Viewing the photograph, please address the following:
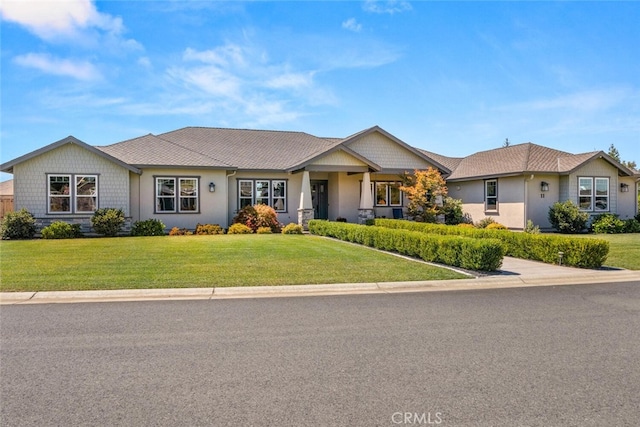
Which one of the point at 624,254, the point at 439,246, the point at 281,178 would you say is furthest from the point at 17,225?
the point at 624,254

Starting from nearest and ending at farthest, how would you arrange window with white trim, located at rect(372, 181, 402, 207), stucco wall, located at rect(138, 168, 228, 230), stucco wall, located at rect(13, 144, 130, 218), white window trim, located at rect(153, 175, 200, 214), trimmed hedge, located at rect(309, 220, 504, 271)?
1. trimmed hedge, located at rect(309, 220, 504, 271)
2. stucco wall, located at rect(13, 144, 130, 218)
3. stucco wall, located at rect(138, 168, 228, 230)
4. white window trim, located at rect(153, 175, 200, 214)
5. window with white trim, located at rect(372, 181, 402, 207)

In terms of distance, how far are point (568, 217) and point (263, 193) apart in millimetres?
16075

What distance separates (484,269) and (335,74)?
34.0ft

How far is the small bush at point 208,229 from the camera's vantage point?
2097 centimetres

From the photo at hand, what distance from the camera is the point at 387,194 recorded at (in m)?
26.6

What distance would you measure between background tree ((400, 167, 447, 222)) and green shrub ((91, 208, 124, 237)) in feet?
46.3

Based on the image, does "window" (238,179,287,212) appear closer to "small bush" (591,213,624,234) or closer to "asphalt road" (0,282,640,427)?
"asphalt road" (0,282,640,427)

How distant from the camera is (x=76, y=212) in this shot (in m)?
20.1

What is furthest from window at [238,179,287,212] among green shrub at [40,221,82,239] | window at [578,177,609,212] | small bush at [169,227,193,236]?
window at [578,177,609,212]

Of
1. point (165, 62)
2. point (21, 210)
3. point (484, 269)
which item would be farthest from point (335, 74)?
point (21, 210)

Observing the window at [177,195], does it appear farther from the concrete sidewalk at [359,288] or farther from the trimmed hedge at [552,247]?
the concrete sidewalk at [359,288]

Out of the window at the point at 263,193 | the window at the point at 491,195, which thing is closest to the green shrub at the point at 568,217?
the window at the point at 491,195

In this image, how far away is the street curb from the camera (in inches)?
322

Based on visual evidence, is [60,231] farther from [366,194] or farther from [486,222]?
[486,222]
